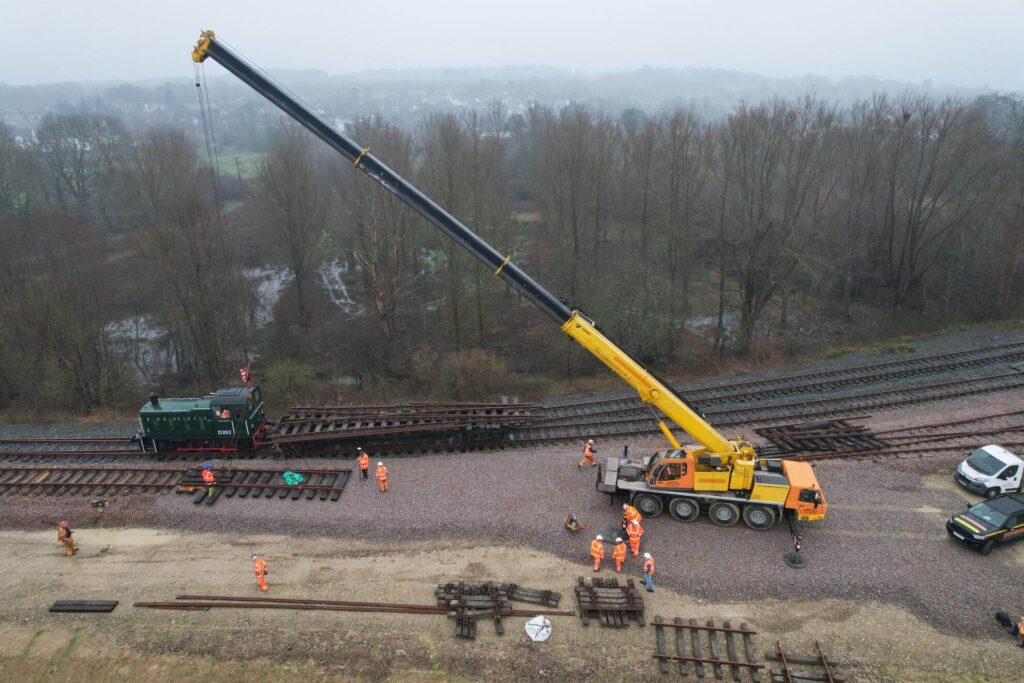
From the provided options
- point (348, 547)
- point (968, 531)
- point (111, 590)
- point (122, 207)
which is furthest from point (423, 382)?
point (122, 207)

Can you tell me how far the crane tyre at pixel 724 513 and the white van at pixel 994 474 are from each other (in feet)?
22.4

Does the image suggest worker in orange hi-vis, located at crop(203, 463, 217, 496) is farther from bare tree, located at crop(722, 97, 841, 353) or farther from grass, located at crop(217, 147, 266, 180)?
grass, located at crop(217, 147, 266, 180)

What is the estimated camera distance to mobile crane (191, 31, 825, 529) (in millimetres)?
14578

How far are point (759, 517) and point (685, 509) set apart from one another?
175 cm

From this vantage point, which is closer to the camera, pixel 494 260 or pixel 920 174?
pixel 494 260

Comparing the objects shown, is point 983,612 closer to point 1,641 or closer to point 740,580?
point 740,580

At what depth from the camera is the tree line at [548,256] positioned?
2783 cm

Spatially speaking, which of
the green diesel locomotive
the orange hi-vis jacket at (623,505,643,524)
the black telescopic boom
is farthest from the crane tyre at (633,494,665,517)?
the green diesel locomotive

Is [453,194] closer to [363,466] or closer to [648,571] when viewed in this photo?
[363,466]

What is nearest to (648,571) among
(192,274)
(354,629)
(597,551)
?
(597,551)

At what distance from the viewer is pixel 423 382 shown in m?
27.8

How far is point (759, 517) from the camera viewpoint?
14859 mm

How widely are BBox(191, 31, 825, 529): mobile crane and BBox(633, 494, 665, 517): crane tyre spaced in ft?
0.08

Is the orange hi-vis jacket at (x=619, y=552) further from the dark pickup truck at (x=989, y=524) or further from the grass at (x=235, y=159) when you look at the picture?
the grass at (x=235, y=159)
